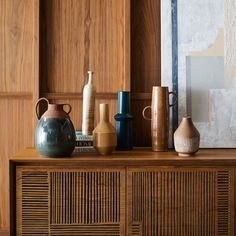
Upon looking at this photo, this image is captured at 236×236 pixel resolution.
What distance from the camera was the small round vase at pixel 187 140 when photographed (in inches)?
60.4

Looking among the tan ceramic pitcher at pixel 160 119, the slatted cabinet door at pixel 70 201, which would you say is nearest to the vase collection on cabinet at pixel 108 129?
the tan ceramic pitcher at pixel 160 119

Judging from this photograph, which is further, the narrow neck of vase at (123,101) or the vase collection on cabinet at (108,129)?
the narrow neck of vase at (123,101)

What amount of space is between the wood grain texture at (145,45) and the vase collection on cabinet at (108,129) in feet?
0.39

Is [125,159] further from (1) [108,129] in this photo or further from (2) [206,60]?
(2) [206,60]

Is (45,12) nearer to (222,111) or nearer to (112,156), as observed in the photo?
(112,156)

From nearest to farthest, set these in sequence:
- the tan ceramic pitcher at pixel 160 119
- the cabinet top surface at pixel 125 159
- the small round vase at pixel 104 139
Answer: the cabinet top surface at pixel 125 159 → the small round vase at pixel 104 139 → the tan ceramic pitcher at pixel 160 119

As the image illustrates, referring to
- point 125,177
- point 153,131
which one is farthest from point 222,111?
point 125,177

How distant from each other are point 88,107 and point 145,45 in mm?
405

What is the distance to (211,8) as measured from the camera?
1.77 m

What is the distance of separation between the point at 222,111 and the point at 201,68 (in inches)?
8.5

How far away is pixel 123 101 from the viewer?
5.60ft

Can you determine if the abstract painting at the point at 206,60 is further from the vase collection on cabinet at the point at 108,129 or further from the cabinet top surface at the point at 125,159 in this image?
the cabinet top surface at the point at 125,159

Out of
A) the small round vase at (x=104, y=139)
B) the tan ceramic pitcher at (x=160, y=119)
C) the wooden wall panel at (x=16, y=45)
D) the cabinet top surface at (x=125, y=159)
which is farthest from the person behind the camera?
the wooden wall panel at (x=16, y=45)

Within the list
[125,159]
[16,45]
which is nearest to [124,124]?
[125,159]
